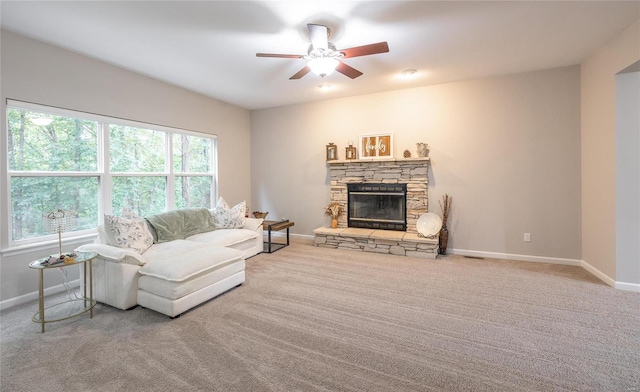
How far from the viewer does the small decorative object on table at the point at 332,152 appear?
5527 millimetres

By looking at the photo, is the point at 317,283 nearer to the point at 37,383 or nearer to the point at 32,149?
Answer: the point at 37,383

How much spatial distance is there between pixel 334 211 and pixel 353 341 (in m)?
3.34

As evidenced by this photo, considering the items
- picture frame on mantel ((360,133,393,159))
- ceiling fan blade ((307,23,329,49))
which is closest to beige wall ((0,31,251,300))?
picture frame on mantel ((360,133,393,159))

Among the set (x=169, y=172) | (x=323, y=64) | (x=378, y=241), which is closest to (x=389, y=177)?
(x=378, y=241)

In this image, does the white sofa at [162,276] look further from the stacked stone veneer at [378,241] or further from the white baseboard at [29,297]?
the stacked stone veneer at [378,241]

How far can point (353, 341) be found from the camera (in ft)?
7.38

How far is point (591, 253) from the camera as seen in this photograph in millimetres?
3805

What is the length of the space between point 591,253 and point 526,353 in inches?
108

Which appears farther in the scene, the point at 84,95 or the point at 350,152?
the point at 350,152

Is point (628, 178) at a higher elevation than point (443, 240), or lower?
higher

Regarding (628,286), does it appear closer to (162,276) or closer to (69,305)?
(162,276)

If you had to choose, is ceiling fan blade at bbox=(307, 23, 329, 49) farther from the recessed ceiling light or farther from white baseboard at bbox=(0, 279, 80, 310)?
white baseboard at bbox=(0, 279, 80, 310)

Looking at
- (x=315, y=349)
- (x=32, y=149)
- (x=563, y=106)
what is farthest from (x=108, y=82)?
(x=563, y=106)

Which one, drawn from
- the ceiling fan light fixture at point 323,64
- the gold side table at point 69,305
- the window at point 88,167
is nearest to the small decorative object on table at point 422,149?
the ceiling fan light fixture at point 323,64
